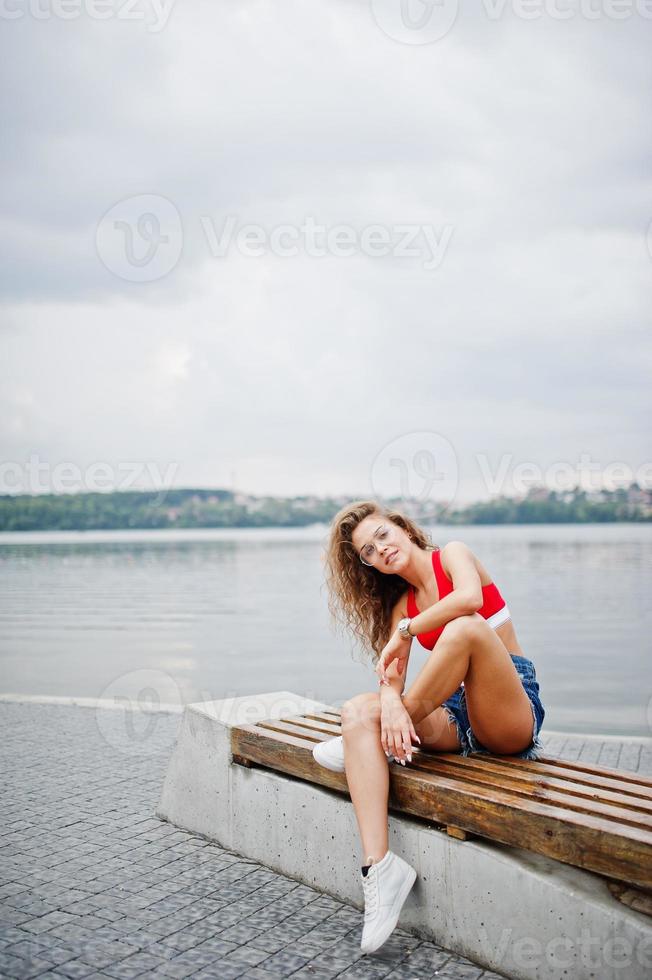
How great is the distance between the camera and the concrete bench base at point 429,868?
3219 millimetres

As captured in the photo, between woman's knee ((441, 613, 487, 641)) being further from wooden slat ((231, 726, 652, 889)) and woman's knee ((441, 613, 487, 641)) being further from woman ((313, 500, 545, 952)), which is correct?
wooden slat ((231, 726, 652, 889))

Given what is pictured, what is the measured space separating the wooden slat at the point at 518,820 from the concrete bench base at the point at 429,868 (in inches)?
4.2

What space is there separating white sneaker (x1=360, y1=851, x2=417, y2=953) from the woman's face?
1391 millimetres

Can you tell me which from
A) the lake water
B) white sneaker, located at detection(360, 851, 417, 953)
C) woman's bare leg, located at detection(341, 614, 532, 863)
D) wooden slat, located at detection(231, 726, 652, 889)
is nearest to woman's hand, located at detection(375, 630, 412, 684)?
woman's bare leg, located at detection(341, 614, 532, 863)

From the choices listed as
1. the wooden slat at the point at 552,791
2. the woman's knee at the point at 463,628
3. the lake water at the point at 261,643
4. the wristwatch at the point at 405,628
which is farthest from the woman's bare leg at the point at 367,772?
the lake water at the point at 261,643

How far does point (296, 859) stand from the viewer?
4.56m

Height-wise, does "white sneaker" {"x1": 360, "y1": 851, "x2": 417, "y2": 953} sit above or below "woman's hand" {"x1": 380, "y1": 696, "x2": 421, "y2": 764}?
below

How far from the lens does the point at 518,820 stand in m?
3.42

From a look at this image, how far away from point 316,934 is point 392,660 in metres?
1.23

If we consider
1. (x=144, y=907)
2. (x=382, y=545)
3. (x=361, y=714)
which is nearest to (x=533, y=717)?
(x=361, y=714)

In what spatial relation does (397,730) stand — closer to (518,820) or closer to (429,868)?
(429,868)

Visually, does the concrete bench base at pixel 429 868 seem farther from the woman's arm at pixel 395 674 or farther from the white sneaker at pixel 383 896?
the woman's arm at pixel 395 674

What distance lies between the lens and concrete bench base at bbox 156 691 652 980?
3219 mm

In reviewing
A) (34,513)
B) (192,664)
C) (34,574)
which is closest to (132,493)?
(34,513)
